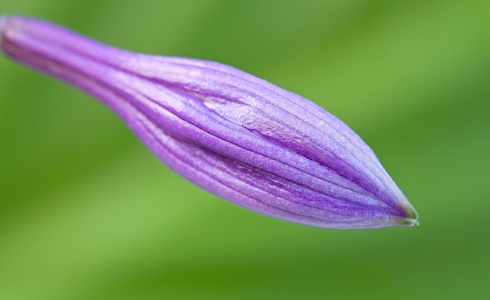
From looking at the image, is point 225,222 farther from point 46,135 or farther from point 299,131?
point 299,131

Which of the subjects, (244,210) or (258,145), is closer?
(258,145)

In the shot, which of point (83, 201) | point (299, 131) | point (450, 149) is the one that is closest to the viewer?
point (299, 131)

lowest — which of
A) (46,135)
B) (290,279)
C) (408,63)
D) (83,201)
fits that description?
(290,279)

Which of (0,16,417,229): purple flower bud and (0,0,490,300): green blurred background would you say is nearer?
(0,16,417,229): purple flower bud

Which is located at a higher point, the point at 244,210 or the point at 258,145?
the point at 244,210

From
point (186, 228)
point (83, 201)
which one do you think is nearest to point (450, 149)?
point (186, 228)
